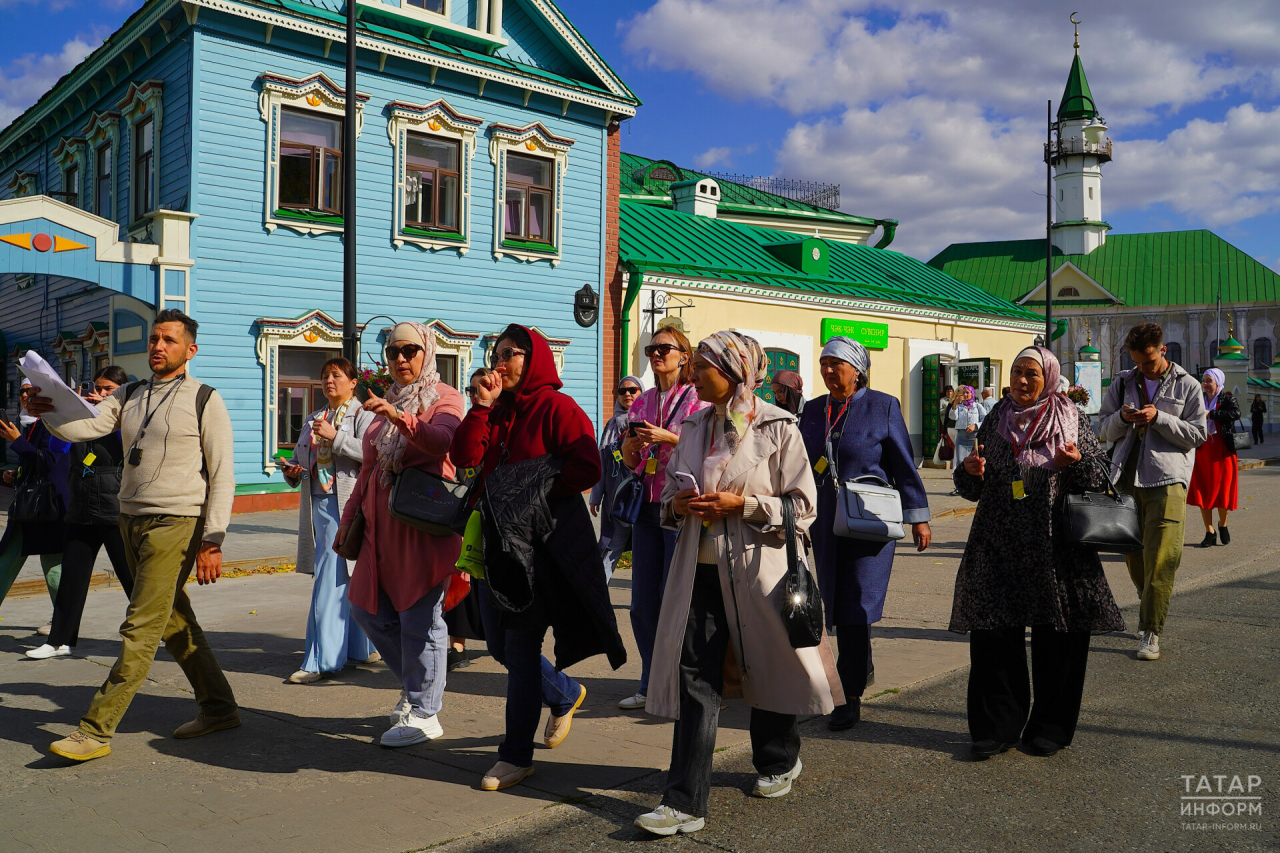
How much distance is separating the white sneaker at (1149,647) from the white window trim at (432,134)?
13000mm

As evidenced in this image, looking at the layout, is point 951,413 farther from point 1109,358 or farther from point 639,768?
point 1109,358

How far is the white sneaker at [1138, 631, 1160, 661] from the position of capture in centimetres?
632

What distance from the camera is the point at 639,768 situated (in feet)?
14.5

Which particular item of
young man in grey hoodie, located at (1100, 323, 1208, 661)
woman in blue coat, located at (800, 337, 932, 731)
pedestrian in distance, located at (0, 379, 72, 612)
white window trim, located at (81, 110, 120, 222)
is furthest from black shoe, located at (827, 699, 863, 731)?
white window trim, located at (81, 110, 120, 222)

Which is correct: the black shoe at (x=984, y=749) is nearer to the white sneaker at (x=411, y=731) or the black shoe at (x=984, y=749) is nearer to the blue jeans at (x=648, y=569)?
the blue jeans at (x=648, y=569)

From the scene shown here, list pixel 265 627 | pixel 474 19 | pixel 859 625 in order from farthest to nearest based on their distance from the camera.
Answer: pixel 474 19
pixel 265 627
pixel 859 625

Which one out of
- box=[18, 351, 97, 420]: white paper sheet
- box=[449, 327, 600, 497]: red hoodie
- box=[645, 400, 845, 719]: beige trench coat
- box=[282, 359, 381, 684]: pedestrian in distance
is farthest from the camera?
box=[282, 359, 381, 684]: pedestrian in distance

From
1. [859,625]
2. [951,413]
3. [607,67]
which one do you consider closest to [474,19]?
[607,67]

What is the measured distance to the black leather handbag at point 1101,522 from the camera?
4.43m

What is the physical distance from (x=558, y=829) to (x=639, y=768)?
74 centimetres

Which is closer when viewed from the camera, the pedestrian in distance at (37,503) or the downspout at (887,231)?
the pedestrian in distance at (37,503)

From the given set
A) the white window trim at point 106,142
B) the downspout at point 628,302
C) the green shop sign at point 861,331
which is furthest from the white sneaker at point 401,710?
the green shop sign at point 861,331

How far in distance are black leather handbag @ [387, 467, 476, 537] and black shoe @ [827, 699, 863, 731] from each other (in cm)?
201

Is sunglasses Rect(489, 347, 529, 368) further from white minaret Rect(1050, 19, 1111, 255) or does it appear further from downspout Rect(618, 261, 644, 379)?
white minaret Rect(1050, 19, 1111, 255)
